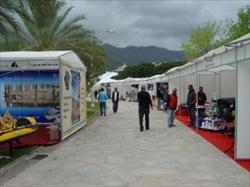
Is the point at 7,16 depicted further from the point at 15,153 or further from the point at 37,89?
the point at 37,89

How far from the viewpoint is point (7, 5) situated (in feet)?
38.9

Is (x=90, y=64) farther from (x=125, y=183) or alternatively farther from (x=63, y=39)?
(x=125, y=183)

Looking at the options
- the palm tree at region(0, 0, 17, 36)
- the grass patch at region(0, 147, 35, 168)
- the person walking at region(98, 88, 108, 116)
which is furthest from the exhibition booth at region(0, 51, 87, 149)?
the person walking at region(98, 88, 108, 116)

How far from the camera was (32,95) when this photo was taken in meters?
16.4

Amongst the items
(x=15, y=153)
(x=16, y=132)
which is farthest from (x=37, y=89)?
(x=16, y=132)

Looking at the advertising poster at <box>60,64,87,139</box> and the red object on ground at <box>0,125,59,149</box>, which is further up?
the advertising poster at <box>60,64,87,139</box>

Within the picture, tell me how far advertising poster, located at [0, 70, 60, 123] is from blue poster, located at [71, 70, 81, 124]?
4.64 ft

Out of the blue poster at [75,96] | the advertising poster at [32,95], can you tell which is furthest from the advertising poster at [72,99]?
the advertising poster at [32,95]

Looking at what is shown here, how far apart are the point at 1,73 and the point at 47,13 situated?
4138 mm

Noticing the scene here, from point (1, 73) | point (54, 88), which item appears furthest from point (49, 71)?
point (1, 73)

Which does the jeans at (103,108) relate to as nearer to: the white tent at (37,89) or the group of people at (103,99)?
the group of people at (103,99)

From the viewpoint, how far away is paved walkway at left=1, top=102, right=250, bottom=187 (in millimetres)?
8914

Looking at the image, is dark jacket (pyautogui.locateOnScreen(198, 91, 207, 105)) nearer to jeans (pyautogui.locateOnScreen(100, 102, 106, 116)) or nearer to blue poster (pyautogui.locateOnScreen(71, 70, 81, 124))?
blue poster (pyautogui.locateOnScreen(71, 70, 81, 124))

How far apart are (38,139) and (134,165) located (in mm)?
5873
